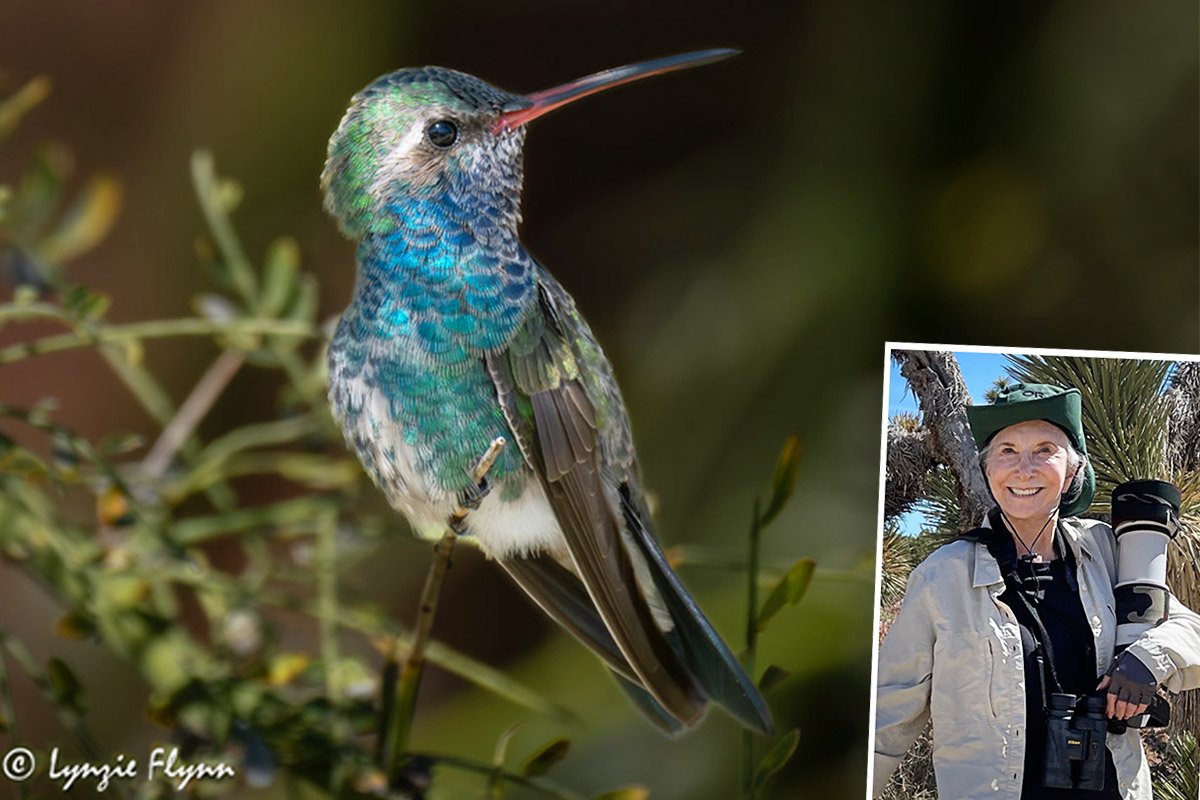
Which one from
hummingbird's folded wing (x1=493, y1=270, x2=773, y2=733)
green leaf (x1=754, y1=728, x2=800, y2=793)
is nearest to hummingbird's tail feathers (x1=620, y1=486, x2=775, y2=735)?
hummingbird's folded wing (x1=493, y1=270, x2=773, y2=733)

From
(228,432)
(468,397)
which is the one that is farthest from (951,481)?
(228,432)

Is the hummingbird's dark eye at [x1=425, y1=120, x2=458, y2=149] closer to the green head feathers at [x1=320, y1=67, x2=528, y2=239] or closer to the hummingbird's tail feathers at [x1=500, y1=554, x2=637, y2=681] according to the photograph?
the green head feathers at [x1=320, y1=67, x2=528, y2=239]

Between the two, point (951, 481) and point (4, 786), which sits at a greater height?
point (951, 481)

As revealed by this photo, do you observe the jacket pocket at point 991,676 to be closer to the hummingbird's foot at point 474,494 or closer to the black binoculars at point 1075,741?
the black binoculars at point 1075,741

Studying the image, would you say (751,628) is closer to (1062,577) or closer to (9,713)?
(1062,577)

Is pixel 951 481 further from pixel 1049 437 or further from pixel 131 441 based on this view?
pixel 131 441

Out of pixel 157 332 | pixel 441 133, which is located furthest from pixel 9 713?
pixel 441 133
